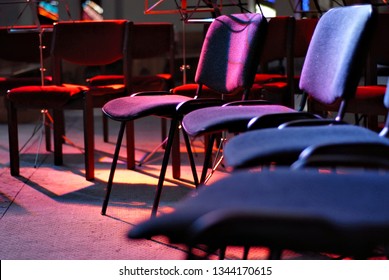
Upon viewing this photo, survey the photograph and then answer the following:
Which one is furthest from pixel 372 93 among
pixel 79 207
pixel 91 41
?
pixel 91 41

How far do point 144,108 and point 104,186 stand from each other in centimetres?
103

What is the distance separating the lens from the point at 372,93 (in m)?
3.61

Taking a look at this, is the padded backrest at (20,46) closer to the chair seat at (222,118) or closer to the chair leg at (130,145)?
the chair leg at (130,145)

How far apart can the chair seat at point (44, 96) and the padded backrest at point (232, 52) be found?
994 mm

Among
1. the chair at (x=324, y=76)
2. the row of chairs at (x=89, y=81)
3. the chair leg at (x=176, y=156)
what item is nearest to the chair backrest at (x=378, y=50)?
the chair leg at (x=176, y=156)

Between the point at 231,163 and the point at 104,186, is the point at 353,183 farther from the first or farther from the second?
the point at 104,186

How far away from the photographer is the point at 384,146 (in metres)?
1.68

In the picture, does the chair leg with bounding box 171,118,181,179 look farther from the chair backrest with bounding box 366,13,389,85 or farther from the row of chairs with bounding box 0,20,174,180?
the chair backrest with bounding box 366,13,389,85

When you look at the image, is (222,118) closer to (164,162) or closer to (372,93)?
(164,162)

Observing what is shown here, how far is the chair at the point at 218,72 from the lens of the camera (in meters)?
2.87

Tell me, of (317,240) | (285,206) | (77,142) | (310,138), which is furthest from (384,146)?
(77,142)

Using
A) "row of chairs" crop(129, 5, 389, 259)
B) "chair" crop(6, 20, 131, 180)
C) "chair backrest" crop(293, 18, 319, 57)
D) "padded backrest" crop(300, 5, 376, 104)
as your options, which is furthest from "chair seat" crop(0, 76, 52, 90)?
"row of chairs" crop(129, 5, 389, 259)

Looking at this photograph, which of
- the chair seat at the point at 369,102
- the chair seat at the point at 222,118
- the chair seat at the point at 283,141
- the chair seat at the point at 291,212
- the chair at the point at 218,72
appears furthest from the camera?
the chair seat at the point at 369,102

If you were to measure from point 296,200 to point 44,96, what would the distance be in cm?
306
